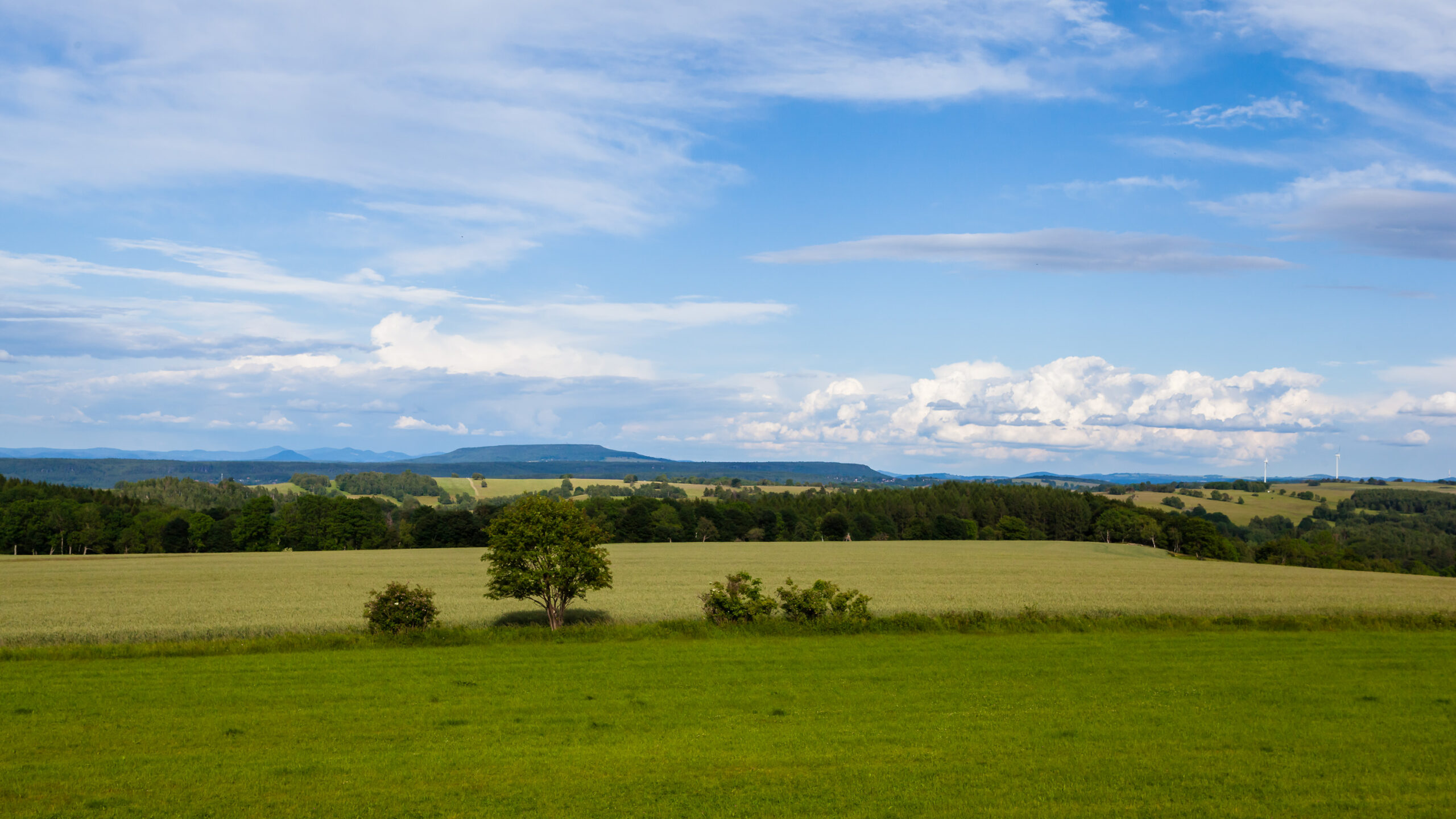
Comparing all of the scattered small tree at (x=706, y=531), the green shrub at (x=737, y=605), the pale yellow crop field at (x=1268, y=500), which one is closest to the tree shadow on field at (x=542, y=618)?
the green shrub at (x=737, y=605)

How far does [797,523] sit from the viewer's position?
444ft

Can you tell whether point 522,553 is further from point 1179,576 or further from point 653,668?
point 1179,576

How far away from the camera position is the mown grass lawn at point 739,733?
41.5 feet

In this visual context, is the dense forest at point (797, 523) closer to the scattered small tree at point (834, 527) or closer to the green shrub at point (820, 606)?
the scattered small tree at point (834, 527)

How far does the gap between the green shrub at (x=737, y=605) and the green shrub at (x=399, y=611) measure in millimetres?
9846

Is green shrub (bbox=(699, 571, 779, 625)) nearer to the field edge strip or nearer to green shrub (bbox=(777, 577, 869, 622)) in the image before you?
the field edge strip

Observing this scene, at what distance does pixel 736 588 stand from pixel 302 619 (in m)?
21.1

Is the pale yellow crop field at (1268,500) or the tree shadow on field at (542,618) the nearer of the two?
the tree shadow on field at (542,618)

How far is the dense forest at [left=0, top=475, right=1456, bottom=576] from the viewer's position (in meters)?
105

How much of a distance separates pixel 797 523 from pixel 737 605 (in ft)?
343

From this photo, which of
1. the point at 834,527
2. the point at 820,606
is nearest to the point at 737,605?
the point at 820,606

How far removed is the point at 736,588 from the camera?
32.5m

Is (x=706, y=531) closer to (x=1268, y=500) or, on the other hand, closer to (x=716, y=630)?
(x=716, y=630)

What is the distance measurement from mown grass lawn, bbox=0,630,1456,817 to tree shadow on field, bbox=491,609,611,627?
1018 cm
